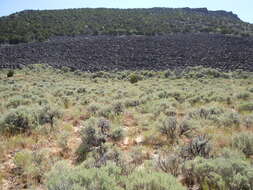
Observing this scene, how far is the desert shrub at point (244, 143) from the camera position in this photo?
5.05 meters

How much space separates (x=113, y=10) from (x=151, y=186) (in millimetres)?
58906

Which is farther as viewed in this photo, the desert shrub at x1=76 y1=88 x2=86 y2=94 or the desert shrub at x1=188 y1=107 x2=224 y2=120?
the desert shrub at x1=76 y1=88 x2=86 y2=94

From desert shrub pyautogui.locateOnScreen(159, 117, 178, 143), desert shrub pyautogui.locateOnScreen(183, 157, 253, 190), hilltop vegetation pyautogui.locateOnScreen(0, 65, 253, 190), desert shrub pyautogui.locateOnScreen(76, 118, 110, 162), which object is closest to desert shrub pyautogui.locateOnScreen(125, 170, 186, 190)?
hilltop vegetation pyautogui.locateOnScreen(0, 65, 253, 190)

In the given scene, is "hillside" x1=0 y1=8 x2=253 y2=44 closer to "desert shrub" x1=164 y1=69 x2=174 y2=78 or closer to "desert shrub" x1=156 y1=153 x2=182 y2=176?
"desert shrub" x1=164 y1=69 x2=174 y2=78

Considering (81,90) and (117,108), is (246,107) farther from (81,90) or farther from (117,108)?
(81,90)

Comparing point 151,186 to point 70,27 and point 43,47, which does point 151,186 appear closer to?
point 43,47

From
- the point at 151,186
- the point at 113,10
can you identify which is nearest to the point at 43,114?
the point at 151,186

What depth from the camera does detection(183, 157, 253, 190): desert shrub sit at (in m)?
3.60

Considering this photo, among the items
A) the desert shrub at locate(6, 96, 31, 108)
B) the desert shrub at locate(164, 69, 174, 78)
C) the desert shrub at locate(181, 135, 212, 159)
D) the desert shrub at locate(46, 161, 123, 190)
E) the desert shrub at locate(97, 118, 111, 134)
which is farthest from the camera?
the desert shrub at locate(164, 69, 174, 78)

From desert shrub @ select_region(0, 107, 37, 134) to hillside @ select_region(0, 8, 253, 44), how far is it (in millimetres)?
32013

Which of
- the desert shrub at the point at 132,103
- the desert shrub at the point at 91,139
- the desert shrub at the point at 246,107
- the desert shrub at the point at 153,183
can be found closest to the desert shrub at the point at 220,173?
the desert shrub at the point at 153,183

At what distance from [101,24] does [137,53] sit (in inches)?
669

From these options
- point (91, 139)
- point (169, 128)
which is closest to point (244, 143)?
point (169, 128)

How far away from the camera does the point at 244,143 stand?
5.19 meters
